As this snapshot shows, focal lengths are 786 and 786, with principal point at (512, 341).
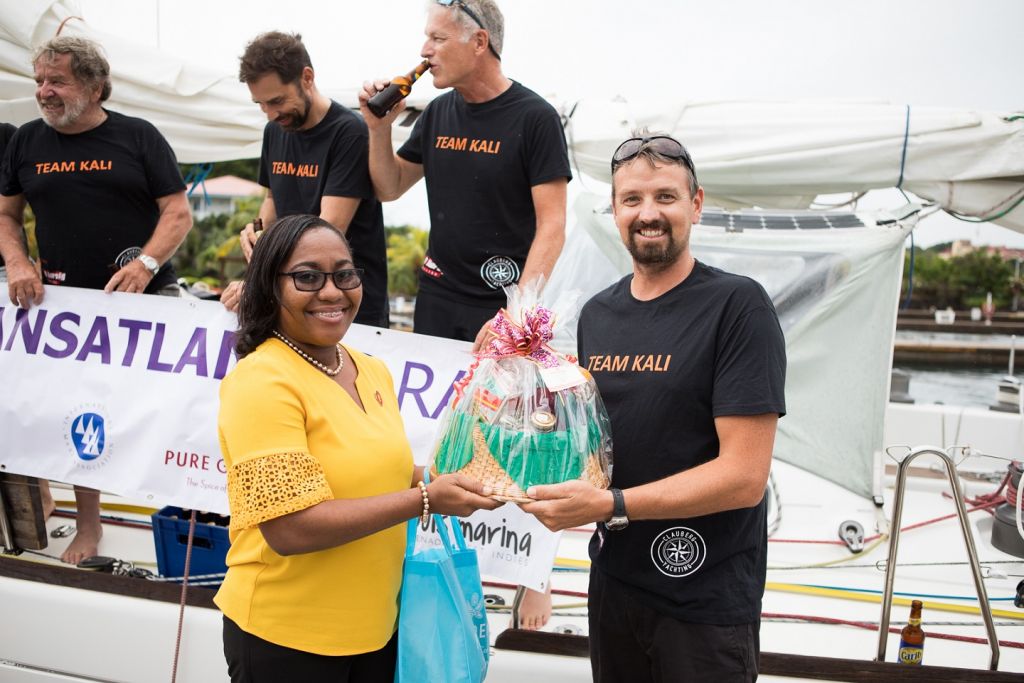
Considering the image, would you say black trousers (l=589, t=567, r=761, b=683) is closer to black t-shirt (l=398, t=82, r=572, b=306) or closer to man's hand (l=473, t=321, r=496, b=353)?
man's hand (l=473, t=321, r=496, b=353)

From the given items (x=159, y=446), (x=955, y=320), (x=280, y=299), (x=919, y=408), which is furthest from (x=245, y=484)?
(x=955, y=320)

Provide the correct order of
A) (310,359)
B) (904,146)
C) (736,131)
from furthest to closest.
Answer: (736,131) < (904,146) < (310,359)

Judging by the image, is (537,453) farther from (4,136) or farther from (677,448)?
(4,136)

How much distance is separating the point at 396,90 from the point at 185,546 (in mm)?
2064

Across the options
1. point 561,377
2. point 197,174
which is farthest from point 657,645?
point 197,174

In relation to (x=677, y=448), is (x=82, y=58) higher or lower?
higher

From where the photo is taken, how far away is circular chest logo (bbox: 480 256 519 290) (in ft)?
10.1

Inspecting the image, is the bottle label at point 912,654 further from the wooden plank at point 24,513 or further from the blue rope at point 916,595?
the wooden plank at point 24,513

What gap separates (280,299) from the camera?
1.78 meters

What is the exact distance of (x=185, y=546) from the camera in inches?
130

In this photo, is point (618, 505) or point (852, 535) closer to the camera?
point (618, 505)

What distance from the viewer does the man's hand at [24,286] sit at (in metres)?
3.46

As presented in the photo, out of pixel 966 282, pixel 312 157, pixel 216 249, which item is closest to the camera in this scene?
pixel 312 157

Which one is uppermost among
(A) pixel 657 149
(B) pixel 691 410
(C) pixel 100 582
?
(A) pixel 657 149
